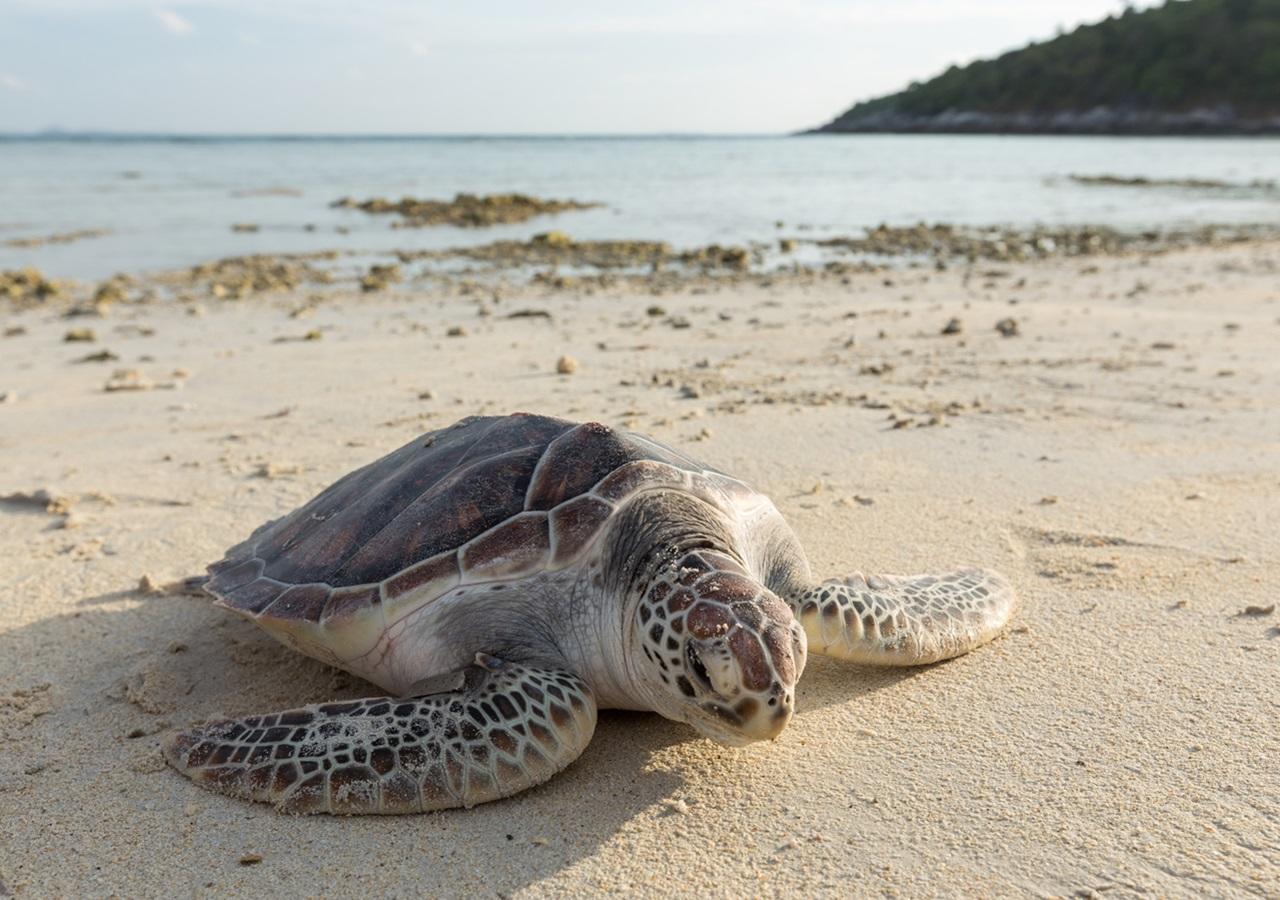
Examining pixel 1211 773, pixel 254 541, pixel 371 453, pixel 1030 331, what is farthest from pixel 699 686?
pixel 1030 331

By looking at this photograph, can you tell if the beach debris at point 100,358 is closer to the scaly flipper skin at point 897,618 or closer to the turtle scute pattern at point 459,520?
the turtle scute pattern at point 459,520

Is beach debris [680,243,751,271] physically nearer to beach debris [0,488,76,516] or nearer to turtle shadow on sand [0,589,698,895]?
beach debris [0,488,76,516]

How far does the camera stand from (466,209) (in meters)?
23.6

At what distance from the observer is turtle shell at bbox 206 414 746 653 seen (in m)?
2.84

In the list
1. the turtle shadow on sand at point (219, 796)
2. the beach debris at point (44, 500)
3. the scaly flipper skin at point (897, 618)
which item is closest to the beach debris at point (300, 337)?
the beach debris at point (44, 500)

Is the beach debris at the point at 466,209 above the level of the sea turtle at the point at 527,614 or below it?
below

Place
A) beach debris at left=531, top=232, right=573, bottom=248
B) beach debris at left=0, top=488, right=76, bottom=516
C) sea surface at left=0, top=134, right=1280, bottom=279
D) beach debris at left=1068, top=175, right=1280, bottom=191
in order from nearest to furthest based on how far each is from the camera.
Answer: beach debris at left=0, top=488, right=76, bottom=516 → beach debris at left=531, top=232, right=573, bottom=248 → sea surface at left=0, top=134, right=1280, bottom=279 → beach debris at left=1068, top=175, right=1280, bottom=191

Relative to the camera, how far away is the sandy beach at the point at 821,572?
2244 mm

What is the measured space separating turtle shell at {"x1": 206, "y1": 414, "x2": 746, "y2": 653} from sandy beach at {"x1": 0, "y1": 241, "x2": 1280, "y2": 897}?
1.16 feet

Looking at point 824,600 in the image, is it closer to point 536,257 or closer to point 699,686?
point 699,686

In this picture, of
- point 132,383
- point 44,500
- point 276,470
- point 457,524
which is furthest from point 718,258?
point 457,524

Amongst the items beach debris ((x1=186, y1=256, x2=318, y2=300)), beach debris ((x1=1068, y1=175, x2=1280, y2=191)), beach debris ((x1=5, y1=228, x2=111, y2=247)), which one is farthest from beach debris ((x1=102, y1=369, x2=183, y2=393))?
beach debris ((x1=1068, y1=175, x2=1280, y2=191))

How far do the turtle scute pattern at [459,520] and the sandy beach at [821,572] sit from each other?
37 cm

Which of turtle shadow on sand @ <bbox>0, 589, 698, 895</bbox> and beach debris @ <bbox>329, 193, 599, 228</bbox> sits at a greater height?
turtle shadow on sand @ <bbox>0, 589, 698, 895</bbox>
